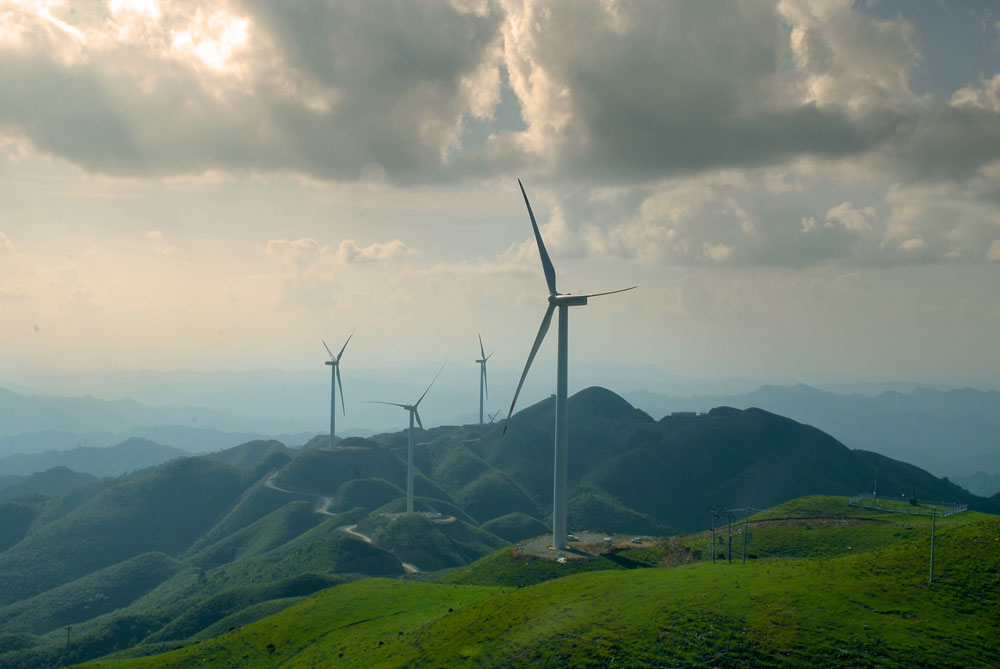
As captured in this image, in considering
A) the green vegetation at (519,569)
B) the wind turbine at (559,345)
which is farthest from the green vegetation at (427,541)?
the wind turbine at (559,345)

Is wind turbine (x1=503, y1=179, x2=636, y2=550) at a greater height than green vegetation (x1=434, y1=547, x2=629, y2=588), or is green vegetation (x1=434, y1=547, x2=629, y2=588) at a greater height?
wind turbine (x1=503, y1=179, x2=636, y2=550)

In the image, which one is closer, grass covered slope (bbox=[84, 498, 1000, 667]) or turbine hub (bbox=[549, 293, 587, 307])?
grass covered slope (bbox=[84, 498, 1000, 667])

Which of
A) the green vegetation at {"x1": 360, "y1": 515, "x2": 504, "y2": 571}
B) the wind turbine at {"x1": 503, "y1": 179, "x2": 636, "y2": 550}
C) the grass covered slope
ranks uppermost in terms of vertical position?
the wind turbine at {"x1": 503, "y1": 179, "x2": 636, "y2": 550}

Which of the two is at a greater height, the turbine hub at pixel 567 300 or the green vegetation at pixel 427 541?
the turbine hub at pixel 567 300

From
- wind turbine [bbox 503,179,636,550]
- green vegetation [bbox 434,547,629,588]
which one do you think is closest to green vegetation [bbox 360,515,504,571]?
green vegetation [bbox 434,547,629,588]

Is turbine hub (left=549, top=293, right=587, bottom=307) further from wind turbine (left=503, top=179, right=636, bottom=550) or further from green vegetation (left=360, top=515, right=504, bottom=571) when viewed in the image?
green vegetation (left=360, top=515, right=504, bottom=571)

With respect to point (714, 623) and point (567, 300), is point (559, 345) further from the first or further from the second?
point (714, 623)

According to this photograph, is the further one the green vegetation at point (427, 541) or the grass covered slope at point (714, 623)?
the green vegetation at point (427, 541)

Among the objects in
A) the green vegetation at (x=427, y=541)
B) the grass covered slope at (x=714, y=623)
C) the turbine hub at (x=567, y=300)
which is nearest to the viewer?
the grass covered slope at (x=714, y=623)

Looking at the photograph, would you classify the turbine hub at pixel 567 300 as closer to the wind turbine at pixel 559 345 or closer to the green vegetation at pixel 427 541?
the wind turbine at pixel 559 345
